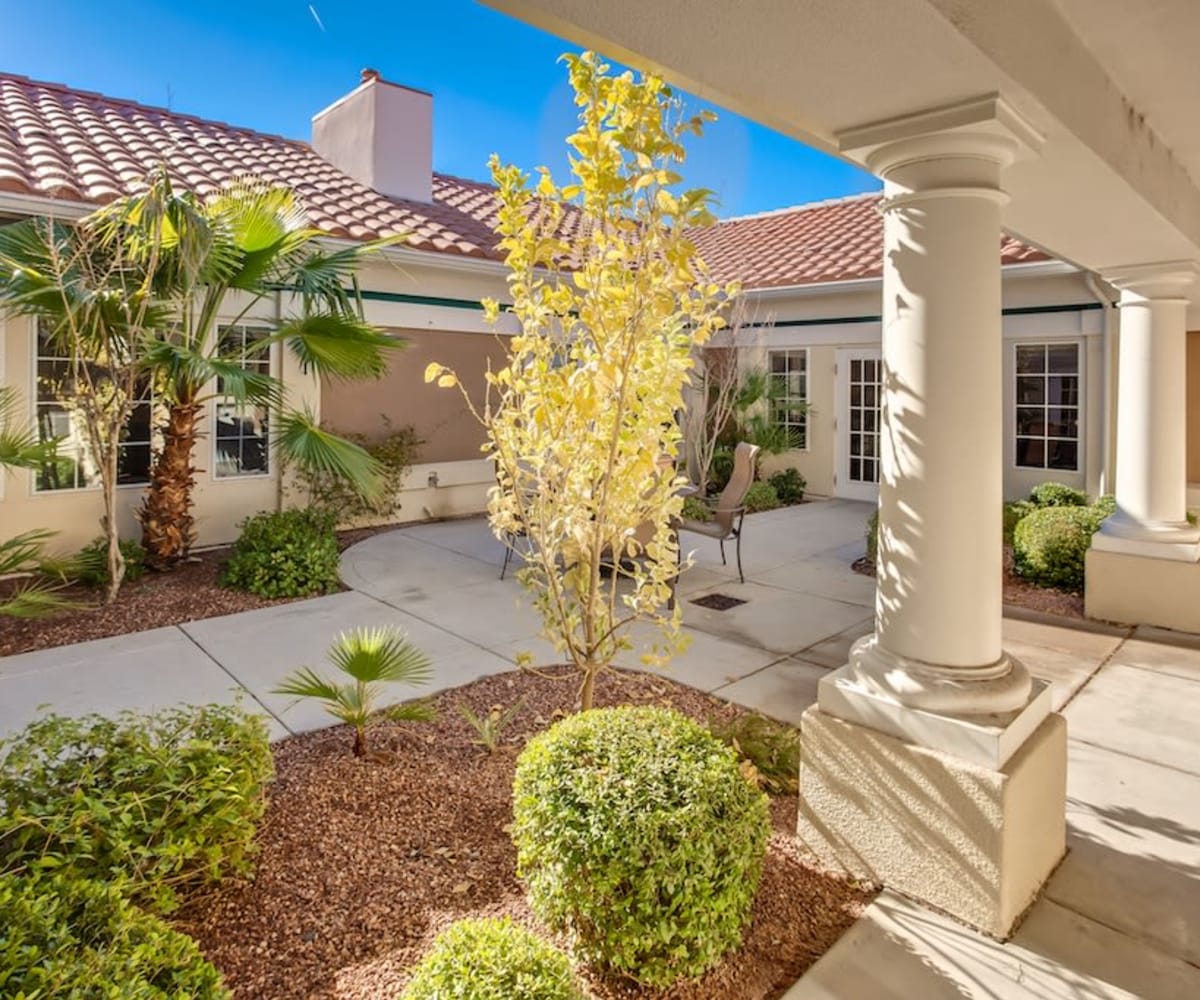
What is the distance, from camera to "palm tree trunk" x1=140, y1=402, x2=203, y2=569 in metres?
6.77

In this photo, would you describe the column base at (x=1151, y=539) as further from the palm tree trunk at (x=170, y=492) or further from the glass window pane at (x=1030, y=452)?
the palm tree trunk at (x=170, y=492)

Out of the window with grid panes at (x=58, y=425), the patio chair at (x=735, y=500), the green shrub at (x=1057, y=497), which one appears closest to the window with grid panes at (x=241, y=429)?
the window with grid panes at (x=58, y=425)

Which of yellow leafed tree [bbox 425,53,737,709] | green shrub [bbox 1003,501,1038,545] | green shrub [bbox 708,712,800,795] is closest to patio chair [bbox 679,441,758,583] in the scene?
green shrub [bbox 1003,501,1038,545]

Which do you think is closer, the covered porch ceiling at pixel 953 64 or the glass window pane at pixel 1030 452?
the covered porch ceiling at pixel 953 64

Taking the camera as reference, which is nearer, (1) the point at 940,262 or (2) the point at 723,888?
(2) the point at 723,888

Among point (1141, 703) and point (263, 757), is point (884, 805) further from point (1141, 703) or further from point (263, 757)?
point (1141, 703)

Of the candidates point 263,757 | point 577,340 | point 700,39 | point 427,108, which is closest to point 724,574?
point 577,340

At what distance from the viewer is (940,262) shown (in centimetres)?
268

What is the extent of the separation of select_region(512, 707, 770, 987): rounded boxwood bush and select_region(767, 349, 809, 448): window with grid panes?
11.1 meters

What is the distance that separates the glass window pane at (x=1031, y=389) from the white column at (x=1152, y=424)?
4771mm

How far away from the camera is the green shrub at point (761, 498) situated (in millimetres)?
11812

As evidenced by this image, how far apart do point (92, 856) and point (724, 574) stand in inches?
243

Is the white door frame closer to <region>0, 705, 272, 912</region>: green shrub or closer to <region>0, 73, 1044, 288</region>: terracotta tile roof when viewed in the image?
<region>0, 73, 1044, 288</region>: terracotta tile roof

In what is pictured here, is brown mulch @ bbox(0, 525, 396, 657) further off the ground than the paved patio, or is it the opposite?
brown mulch @ bbox(0, 525, 396, 657)
